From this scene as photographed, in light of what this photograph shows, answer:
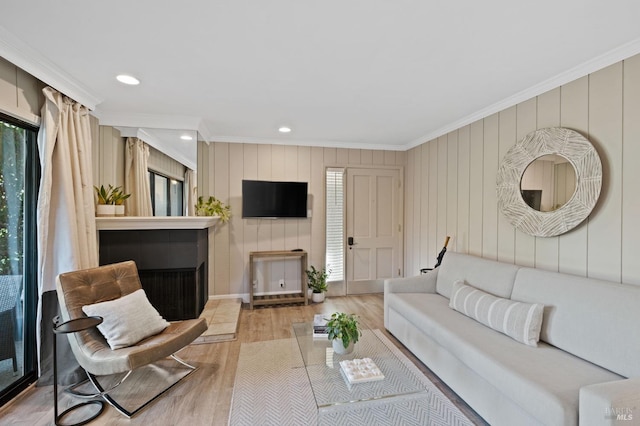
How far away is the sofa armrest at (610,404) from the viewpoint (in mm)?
1237

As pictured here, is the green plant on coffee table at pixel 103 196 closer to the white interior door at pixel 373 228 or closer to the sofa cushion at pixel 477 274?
the white interior door at pixel 373 228

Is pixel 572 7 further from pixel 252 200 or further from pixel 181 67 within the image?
pixel 252 200

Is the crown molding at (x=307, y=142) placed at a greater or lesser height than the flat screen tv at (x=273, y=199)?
greater

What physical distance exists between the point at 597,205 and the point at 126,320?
11.9ft

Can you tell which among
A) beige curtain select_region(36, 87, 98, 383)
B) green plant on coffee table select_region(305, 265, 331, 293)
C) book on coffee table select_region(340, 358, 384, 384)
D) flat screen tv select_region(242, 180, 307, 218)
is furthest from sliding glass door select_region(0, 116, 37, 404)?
green plant on coffee table select_region(305, 265, 331, 293)

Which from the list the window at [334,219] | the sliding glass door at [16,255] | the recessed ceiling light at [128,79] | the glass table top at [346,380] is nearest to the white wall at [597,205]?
the window at [334,219]

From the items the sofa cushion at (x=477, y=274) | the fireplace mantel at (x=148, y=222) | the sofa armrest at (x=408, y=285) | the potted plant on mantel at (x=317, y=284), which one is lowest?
the potted plant on mantel at (x=317, y=284)

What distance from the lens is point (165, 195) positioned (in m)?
3.50

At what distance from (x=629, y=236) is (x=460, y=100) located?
1.70m

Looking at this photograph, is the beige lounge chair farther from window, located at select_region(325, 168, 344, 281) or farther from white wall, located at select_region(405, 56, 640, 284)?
white wall, located at select_region(405, 56, 640, 284)

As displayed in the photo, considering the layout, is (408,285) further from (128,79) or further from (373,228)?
(128,79)

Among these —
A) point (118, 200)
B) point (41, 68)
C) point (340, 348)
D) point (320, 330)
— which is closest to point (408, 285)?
point (320, 330)

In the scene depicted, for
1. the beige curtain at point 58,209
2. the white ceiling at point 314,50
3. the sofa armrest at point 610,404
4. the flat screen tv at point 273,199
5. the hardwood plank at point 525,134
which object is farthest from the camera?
the flat screen tv at point 273,199

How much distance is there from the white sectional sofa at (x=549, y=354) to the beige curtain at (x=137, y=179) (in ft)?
10.2
